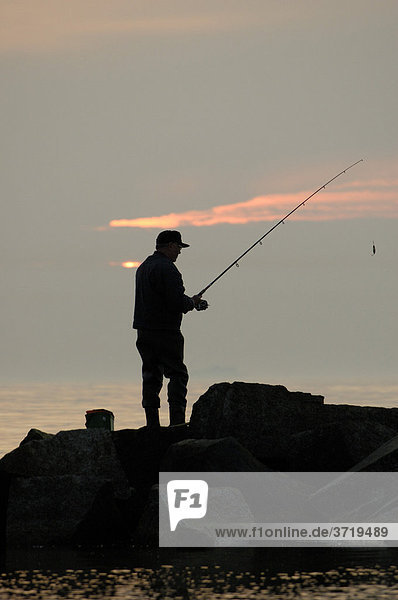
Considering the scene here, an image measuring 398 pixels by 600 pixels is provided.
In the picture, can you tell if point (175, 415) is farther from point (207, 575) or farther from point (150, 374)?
point (207, 575)

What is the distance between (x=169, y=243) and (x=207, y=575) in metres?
4.97

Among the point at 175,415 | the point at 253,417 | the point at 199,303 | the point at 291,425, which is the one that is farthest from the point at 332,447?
the point at 199,303

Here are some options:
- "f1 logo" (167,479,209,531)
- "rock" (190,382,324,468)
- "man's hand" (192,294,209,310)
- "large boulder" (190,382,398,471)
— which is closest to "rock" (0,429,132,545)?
"f1 logo" (167,479,209,531)

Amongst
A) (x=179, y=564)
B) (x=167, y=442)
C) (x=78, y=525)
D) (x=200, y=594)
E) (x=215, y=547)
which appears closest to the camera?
(x=200, y=594)

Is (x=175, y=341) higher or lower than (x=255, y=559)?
higher

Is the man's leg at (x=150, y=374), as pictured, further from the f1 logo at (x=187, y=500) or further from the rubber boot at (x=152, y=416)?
the f1 logo at (x=187, y=500)

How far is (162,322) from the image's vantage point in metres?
13.4

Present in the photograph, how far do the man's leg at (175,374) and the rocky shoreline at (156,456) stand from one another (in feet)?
0.96

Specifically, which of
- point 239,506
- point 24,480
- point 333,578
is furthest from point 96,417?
point 333,578

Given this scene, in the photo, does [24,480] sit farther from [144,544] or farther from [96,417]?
[96,417]

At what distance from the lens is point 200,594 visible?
838 cm

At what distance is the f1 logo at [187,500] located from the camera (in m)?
11.2

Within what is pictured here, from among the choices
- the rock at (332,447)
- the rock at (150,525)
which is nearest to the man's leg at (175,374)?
the rock at (332,447)

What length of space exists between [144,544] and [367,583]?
3.05m
